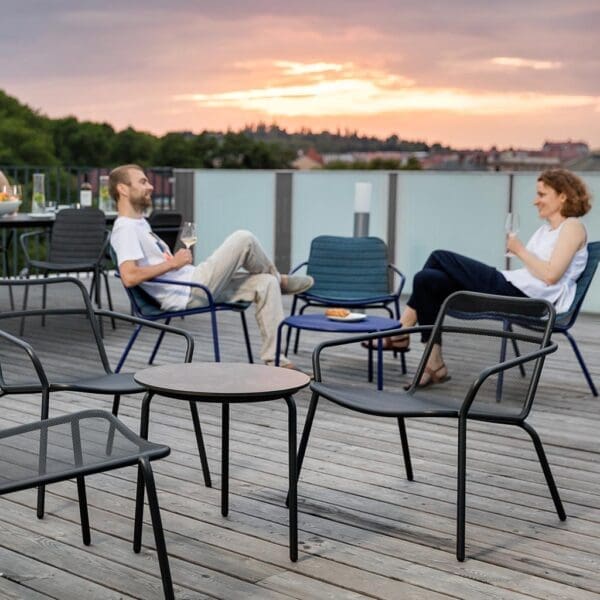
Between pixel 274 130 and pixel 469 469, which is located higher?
pixel 274 130

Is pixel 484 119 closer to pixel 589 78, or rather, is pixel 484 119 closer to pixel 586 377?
pixel 589 78

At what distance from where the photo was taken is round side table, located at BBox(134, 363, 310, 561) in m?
2.95

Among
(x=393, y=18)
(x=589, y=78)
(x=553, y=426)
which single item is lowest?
(x=553, y=426)

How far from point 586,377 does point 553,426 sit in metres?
0.91

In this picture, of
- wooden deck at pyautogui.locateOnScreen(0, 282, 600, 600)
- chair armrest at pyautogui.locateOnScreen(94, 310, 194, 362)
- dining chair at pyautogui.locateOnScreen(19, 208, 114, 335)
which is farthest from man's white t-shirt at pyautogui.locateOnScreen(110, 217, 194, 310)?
dining chair at pyautogui.locateOnScreen(19, 208, 114, 335)

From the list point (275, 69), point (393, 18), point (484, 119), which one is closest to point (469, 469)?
point (484, 119)

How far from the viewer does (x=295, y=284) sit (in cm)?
607

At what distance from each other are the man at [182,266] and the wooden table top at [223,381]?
6.91ft

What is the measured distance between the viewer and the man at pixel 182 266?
17.7ft

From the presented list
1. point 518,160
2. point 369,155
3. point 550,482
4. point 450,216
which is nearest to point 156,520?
point 550,482

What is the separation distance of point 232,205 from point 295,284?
15.5 feet

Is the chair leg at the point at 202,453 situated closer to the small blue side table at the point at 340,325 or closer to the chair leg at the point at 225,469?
the chair leg at the point at 225,469

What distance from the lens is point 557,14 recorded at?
60.5 ft

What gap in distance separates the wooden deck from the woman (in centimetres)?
77
